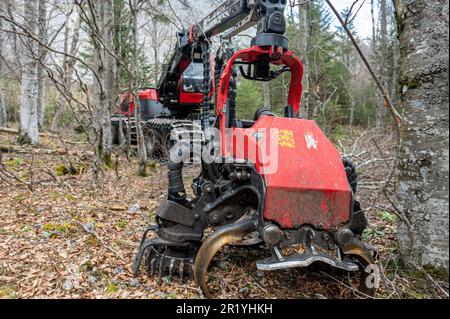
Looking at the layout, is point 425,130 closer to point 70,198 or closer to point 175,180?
point 175,180

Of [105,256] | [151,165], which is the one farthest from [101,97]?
[105,256]

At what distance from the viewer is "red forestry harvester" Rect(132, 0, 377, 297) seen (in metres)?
2.75

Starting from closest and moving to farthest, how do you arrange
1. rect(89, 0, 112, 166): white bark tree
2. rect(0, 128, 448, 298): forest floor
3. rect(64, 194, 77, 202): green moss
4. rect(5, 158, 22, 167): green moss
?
1. rect(0, 128, 448, 298): forest floor
2. rect(64, 194, 77, 202): green moss
3. rect(89, 0, 112, 166): white bark tree
4. rect(5, 158, 22, 167): green moss

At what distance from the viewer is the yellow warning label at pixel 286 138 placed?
2920 millimetres

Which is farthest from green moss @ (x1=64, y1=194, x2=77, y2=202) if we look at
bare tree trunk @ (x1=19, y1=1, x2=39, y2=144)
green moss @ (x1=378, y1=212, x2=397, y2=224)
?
green moss @ (x1=378, y1=212, x2=397, y2=224)

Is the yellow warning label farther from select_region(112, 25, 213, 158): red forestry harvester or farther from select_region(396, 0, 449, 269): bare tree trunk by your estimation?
select_region(112, 25, 213, 158): red forestry harvester

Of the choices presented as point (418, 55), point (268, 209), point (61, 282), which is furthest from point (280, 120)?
point (61, 282)

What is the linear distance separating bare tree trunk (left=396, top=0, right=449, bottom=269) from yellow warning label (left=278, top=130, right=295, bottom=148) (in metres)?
1.01

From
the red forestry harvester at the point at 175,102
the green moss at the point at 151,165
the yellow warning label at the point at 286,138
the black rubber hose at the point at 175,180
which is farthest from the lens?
the red forestry harvester at the point at 175,102

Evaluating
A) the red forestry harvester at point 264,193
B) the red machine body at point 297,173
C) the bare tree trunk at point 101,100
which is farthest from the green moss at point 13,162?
the red machine body at point 297,173

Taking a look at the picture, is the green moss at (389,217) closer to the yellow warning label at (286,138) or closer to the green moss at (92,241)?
the yellow warning label at (286,138)

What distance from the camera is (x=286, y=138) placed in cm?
296
